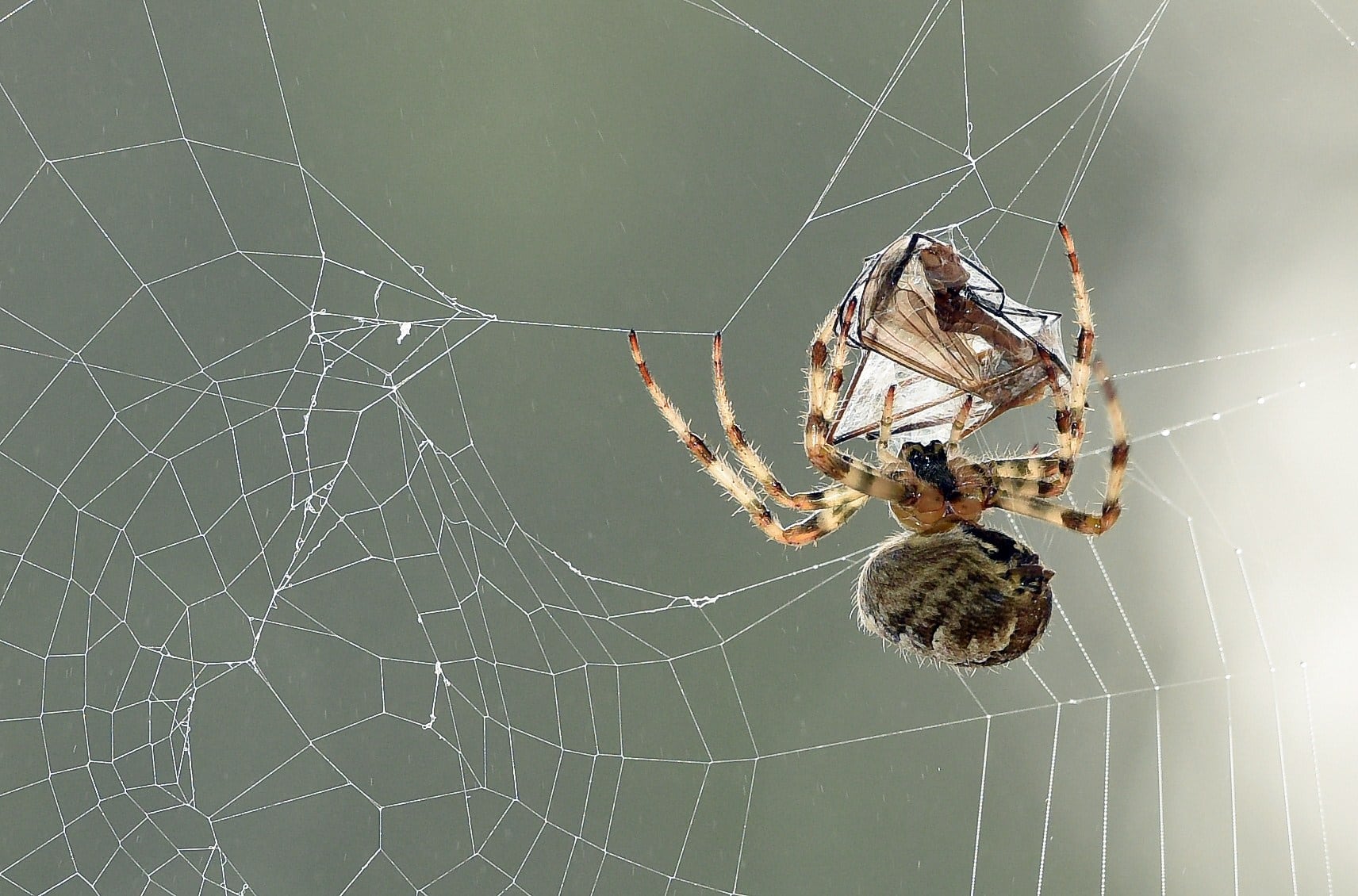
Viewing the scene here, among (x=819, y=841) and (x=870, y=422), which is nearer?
(x=870, y=422)

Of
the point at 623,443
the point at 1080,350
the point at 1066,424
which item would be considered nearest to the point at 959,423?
the point at 1066,424

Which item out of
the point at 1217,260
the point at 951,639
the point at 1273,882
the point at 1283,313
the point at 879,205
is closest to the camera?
the point at 951,639

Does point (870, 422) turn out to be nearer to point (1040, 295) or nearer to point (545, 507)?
point (545, 507)

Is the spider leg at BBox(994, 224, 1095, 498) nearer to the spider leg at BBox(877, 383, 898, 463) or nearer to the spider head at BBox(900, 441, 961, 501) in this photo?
the spider head at BBox(900, 441, 961, 501)

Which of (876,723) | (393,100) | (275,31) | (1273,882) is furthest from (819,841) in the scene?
(275,31)

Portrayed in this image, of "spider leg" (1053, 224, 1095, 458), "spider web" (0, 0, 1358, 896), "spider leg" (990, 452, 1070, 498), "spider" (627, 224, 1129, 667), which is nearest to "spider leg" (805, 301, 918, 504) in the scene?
"spider" (627, 224, 1129, 667)

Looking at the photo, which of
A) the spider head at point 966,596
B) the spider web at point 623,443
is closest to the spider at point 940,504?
the spider head at point 966,596

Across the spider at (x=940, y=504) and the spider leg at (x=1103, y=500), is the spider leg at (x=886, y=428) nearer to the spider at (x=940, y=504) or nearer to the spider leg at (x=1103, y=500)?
the spider at (x=940, y=504)
